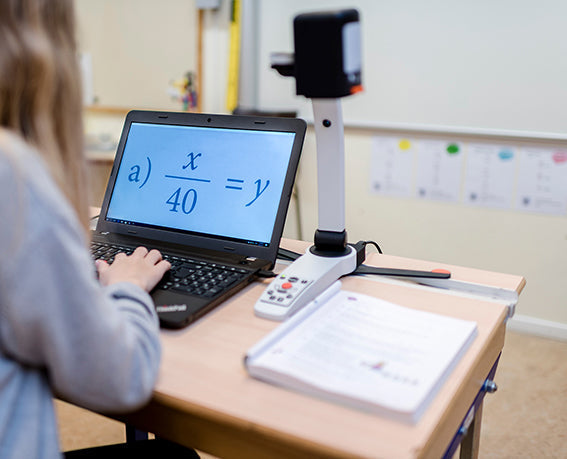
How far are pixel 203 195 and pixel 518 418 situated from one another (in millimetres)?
1373

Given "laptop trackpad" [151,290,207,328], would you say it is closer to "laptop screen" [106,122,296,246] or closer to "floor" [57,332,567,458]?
"laptop screen" [106,122,296,246]

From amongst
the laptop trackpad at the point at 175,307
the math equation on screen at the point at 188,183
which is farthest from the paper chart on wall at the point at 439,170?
the laptop trackpad at the point at 175,307

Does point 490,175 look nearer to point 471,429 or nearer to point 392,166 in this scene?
point 392,166

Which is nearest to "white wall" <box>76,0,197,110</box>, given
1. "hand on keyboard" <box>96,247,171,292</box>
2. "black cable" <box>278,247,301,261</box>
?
"black cable" <box>278,247,301,261</box>

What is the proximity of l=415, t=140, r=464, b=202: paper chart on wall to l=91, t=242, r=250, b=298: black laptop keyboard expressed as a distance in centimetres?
170

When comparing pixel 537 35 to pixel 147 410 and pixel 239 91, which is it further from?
pixel 147 410

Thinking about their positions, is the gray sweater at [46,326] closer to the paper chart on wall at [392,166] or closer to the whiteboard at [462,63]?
the whiteboard at [462,63]

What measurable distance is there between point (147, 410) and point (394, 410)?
0.31 metres

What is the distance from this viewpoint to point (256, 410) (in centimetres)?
64

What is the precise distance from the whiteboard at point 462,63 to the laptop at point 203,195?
1.09 m

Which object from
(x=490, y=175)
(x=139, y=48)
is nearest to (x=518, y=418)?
(x=490, y=175)

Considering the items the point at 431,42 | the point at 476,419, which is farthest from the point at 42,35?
the point at 431,42

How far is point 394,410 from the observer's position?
608 millimetres

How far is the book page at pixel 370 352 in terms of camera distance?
0.65 meters
